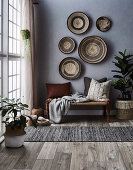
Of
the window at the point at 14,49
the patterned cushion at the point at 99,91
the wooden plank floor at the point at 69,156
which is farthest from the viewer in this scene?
the patterned cushion at the point at 99,91

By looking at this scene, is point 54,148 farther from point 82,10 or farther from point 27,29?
point 82,10

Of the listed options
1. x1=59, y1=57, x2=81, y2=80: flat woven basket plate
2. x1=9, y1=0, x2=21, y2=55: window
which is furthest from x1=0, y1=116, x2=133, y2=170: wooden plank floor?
x1=59, y1=57, x2=81, y2=80: flat woven basket plate

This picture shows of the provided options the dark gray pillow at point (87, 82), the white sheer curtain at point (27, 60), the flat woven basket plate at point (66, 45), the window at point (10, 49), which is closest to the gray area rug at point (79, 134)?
the window at point (10, 49)

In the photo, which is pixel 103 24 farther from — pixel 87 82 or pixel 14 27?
pixel 14 27

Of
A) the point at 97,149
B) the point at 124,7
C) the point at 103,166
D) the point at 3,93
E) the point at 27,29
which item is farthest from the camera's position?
the point at 124,7

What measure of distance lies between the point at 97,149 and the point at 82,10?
359 centimetres

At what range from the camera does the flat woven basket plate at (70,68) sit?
6578 millimetres

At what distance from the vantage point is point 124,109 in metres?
6.11

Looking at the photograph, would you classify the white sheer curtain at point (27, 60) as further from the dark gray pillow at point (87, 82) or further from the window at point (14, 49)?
the dark gray pillow at point (87, 82)

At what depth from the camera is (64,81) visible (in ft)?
22.0

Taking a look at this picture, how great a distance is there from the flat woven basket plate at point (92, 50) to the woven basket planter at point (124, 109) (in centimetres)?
111

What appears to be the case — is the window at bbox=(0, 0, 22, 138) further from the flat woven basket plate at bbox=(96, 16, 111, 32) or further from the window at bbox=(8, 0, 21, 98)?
the flat woven basket plate at bbox=(96, 16, 111, 32)

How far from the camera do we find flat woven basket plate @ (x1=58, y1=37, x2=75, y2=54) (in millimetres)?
6559

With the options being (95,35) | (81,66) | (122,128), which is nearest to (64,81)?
(81,66)
